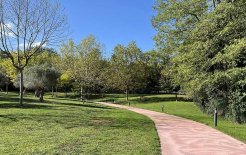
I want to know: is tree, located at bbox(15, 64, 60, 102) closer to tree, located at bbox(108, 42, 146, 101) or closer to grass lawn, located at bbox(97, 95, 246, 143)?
grass lawn, located at bbox(97, 95, 246, 143)

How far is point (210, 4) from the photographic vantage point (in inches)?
1096

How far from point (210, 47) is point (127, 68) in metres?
36.0

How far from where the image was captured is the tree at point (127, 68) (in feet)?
194

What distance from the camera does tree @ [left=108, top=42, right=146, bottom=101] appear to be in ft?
194

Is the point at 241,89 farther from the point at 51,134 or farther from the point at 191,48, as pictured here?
the point at 51,134

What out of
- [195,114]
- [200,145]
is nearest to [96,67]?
[195,114]

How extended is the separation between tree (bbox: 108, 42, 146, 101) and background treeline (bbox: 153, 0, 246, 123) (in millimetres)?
25918

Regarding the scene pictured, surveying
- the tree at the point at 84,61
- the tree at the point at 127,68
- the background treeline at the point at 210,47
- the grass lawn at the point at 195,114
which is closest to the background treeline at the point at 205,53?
the background treeline at the point at 210,47

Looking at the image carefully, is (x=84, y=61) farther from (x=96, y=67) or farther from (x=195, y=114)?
(x=195, y=114)

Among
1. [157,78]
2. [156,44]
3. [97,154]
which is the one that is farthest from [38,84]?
[157,78]

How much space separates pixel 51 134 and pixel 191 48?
1628 centimetres

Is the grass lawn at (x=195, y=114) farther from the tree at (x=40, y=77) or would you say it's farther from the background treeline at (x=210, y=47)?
the tree at (x=40, y=77)

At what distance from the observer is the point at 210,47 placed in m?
24.0

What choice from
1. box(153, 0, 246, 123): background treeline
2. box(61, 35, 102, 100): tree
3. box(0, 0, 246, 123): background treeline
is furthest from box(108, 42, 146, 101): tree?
box(153, 0, 246, 123): background treeline
